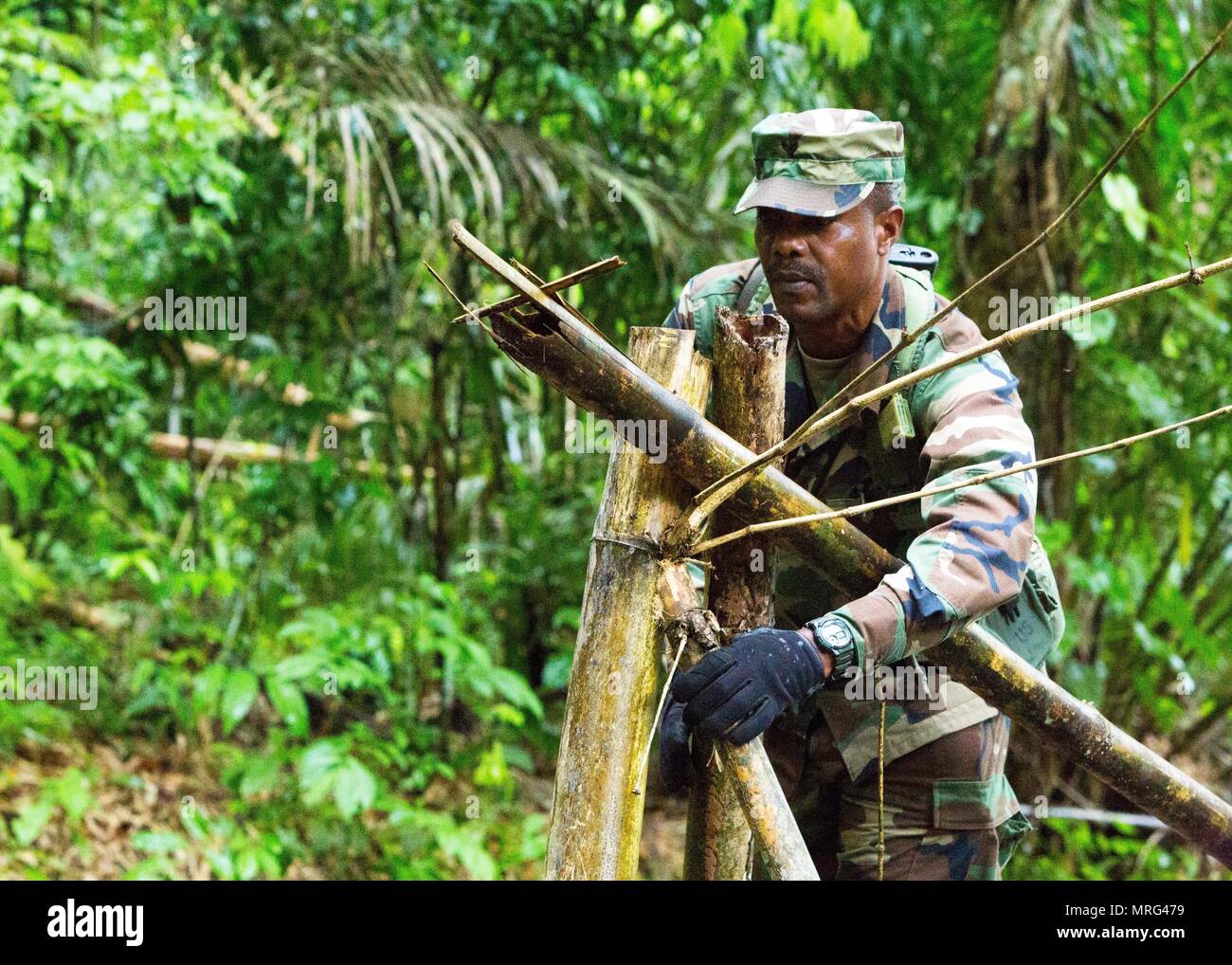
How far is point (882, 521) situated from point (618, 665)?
35.0 inches

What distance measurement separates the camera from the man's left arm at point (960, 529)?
2041mm

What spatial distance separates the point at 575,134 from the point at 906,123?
1.71 meters

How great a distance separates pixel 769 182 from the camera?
2.46 meters

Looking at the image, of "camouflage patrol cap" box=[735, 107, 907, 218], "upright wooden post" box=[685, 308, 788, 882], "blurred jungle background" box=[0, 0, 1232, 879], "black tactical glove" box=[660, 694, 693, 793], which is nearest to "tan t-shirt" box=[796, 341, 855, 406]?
"camouflage patrol cap" box=[735, 107, 907, 218]

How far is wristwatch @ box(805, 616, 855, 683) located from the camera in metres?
1.98

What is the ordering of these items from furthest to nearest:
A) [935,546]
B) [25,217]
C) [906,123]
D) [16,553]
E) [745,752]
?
1. [906,123]
2. [16,553]
3. [25,217]
4. [935,546]
5. [745,752]

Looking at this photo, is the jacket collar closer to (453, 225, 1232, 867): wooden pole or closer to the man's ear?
the man's ear

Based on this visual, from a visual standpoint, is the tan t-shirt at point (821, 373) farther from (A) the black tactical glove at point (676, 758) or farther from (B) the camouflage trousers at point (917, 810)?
(A) the black tactical glove at point (676, 758)

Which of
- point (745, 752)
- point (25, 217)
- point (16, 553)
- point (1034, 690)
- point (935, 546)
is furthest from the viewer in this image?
point (16, 553)

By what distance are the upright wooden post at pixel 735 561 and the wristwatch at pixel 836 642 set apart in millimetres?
212

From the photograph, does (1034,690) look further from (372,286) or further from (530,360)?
(372,286)

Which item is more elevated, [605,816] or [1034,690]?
[1034,690]
